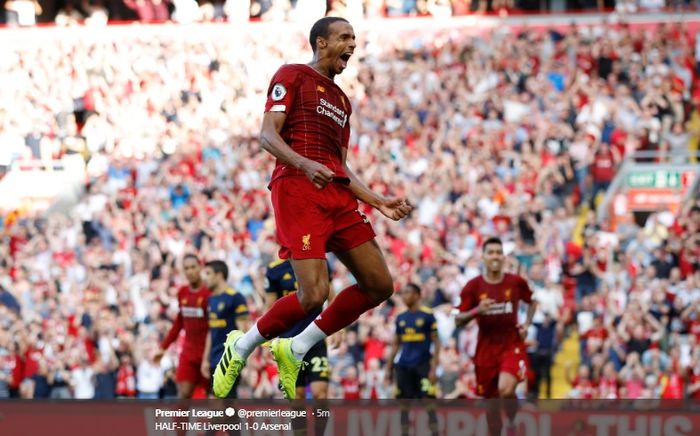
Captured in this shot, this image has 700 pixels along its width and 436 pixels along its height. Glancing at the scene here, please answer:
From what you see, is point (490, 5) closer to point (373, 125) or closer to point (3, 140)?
point (373, 125)

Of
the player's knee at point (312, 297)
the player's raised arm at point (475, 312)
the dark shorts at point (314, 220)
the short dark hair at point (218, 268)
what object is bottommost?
the player's knee at point (312, 297)

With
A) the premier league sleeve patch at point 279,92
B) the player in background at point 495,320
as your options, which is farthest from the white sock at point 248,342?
the player in background at point 495,320

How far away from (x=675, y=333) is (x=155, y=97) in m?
12.7

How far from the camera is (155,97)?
89.6 feet

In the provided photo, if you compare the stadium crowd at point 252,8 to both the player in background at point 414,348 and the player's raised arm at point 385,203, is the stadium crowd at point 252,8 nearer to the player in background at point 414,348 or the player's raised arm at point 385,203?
the player in background at point 414,348

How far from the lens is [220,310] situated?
47.3 ft

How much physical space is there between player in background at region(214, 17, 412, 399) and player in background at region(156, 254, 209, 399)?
4.94 metres

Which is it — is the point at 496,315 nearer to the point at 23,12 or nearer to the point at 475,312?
the point at 475,312

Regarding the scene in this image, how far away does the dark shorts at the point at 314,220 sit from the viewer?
9383 millimetres

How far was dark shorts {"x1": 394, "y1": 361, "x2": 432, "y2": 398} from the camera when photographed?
1606 cm

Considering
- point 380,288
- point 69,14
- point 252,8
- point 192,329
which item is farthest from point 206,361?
point 69,14

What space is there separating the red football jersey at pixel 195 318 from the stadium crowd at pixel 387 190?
319 cm

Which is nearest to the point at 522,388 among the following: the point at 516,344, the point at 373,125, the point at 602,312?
the point at 602,312

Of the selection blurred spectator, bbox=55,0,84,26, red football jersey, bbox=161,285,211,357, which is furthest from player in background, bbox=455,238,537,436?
blurred spectator, bbox=55,0,84,26
